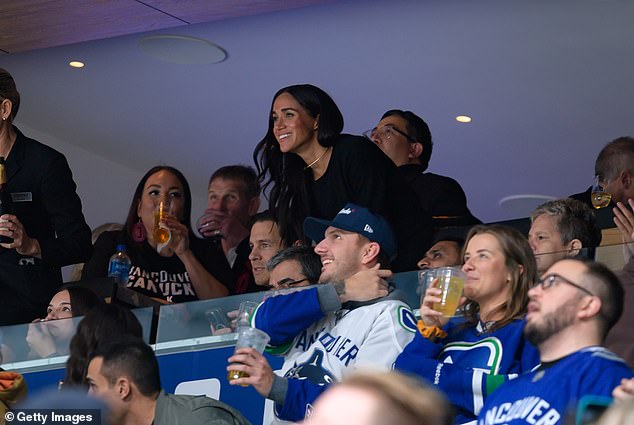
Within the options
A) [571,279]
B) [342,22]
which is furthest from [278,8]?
[571,279]

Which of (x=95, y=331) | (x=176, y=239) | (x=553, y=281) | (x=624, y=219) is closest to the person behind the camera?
(x=553, y=281)

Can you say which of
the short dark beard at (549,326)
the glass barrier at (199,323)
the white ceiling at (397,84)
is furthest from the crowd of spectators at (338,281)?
the white ceiling at (397,84)

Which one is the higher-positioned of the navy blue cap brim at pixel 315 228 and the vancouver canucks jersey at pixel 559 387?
the navy blue cap brim at pixel 315 228

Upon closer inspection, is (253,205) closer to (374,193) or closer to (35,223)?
(35,223)

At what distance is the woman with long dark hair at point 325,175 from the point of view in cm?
495

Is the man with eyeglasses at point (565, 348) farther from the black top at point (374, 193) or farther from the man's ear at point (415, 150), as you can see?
the man's ear at point (415, 150)

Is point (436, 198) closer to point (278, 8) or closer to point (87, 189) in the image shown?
point (278, 8)

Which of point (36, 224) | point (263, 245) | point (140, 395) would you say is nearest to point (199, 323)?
point (140, 395)

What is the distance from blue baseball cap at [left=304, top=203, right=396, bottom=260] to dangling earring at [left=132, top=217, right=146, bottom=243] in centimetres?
142

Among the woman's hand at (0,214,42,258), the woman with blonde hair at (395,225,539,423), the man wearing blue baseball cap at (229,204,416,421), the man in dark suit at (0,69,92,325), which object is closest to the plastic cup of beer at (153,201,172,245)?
the man in dark suit at (0,69,92,325)

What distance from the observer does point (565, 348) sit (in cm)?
327

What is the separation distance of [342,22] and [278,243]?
2.47 meters

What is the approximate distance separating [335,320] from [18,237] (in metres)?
1.57

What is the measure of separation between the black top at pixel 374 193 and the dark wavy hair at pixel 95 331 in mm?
847
